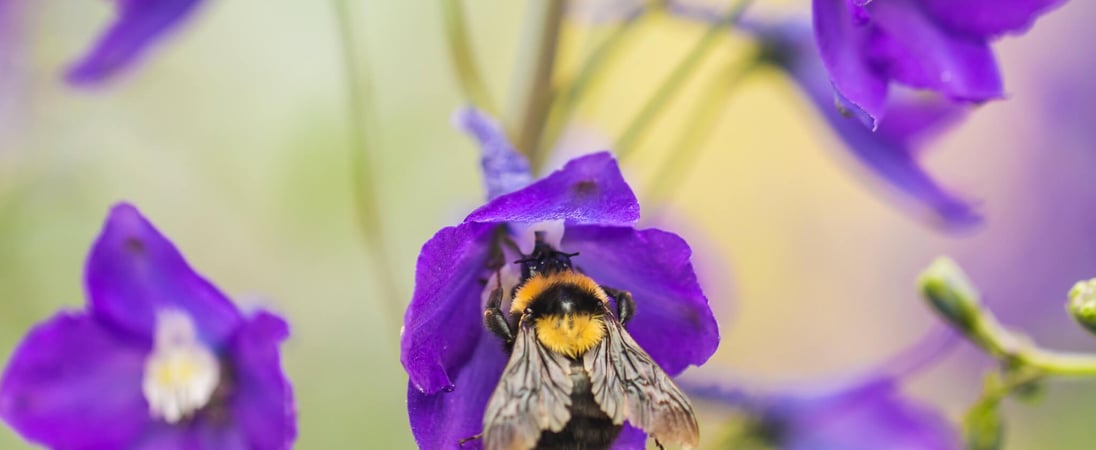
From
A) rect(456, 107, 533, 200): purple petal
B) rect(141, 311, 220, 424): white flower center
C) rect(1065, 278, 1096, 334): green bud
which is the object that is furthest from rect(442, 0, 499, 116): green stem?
rect(1065, 278, 1096, 334): green bud

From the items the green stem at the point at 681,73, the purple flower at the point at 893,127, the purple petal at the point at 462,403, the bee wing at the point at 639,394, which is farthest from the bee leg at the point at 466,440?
the purple flower at the point at 893,127

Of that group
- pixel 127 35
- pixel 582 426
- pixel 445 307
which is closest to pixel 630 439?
pixel 582 426

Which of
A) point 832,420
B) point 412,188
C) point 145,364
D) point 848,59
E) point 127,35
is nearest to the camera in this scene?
point 848,59

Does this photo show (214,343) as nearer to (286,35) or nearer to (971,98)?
(971,98)

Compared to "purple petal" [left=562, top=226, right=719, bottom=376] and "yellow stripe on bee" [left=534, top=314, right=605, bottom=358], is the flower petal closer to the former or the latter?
"purple petal" [left=562, top=226, right=719, bottom=376]

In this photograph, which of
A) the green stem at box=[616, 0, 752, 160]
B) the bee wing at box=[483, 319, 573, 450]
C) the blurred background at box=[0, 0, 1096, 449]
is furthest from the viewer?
the blurred background at box=[0, 0, 1096, 449]

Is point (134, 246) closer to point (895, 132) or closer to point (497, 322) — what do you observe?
point (497, 322)

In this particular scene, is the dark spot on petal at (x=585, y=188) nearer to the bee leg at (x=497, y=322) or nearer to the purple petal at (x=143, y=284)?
the bee leg at (x=497, y=322)
